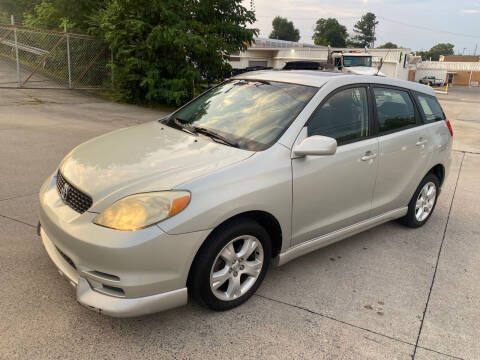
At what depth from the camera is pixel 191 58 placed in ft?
41.6

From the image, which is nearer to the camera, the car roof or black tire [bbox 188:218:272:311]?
black tire [bbox 188:218:272:311]

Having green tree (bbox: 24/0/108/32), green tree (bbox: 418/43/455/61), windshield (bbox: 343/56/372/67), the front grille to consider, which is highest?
green tree (bbox: 24/0/108/32)

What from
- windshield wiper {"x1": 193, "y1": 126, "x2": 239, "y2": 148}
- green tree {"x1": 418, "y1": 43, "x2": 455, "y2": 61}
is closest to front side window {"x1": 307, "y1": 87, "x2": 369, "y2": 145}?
windshield wiper {"x1": 193, "y1": 126, "x2": 239, "y2": 148}

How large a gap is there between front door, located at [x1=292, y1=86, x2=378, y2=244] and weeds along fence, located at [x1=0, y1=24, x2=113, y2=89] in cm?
1191

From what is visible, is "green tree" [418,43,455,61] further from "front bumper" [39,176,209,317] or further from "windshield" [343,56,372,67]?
"front bumper" [39,176,209,317]

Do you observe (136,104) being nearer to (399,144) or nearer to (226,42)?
(226,42)

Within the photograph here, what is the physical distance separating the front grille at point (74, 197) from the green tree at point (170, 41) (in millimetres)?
9062

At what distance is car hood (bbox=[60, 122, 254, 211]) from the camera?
105 inches

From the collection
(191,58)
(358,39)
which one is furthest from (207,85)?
(358,39)

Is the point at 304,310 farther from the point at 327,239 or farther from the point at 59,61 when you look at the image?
the point at 59,61

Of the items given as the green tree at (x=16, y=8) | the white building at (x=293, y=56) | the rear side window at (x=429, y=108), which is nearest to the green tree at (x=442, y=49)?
A: the white building at (x=293, y=56)

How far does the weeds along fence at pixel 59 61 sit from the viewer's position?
13.9 m

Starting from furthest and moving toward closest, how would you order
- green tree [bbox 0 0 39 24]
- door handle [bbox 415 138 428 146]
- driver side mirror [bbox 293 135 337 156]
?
green tree [bbox 0 0 39 24] < door handle [bbox 415 138 428 146] < driver side mirror [bbox 293 135 337 156]

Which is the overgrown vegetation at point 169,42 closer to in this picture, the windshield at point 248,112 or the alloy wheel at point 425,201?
the windshield at point 248,112
